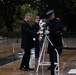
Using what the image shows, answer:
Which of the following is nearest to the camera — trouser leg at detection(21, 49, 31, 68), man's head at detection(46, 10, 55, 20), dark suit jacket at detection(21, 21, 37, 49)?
man's head at detection(46, 10, 55, 20)

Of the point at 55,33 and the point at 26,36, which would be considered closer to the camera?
the point at 55,33

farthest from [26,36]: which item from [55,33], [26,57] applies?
[55,33]

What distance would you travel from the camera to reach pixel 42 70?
1127 centimetres

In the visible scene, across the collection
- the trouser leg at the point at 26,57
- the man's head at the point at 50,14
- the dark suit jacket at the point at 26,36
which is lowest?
the trouser leg at the point at 26,57

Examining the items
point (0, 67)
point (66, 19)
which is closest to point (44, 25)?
point (0, 67)

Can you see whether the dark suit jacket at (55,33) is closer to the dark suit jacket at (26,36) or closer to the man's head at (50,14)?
the man's head at (50,14)

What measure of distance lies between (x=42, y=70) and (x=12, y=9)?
40718 millimetres

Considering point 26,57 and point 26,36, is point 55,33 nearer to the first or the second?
point 26,36

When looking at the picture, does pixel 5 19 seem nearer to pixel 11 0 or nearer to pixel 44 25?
pixel 11 0

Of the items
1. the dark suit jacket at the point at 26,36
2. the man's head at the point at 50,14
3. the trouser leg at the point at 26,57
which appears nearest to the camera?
the man's head at the point at 50,14

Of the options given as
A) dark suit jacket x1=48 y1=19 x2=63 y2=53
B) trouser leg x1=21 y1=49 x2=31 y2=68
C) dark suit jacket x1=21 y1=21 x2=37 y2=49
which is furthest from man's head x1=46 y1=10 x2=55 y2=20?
trouser leg x1=21 y1=49 x2=31 y2=68

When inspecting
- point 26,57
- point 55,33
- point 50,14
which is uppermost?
point 50,14

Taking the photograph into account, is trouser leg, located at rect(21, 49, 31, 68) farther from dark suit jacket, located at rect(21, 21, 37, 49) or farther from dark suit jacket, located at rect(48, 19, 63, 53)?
dark suit jacket, located at rect(48, 19, 63, 53)

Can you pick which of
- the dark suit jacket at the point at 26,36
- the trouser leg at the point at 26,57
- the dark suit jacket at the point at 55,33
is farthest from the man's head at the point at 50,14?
the trouser leg at the point at 26,57
